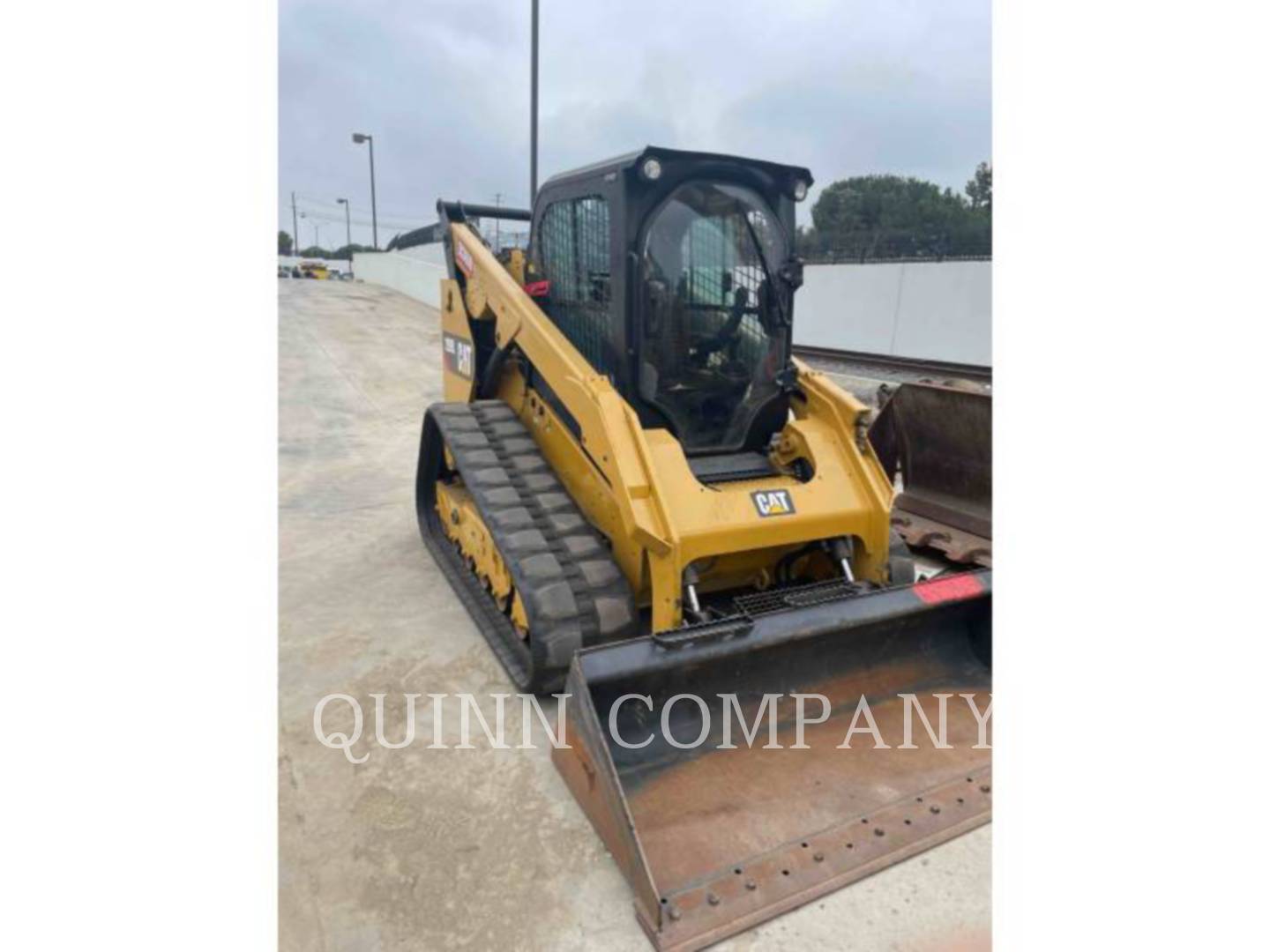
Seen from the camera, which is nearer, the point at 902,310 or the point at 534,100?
the point at 534,100

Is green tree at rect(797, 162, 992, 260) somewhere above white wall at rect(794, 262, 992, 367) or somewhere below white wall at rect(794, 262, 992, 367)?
above

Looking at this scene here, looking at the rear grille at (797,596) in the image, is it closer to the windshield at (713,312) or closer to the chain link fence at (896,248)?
the windshield at (713,312)

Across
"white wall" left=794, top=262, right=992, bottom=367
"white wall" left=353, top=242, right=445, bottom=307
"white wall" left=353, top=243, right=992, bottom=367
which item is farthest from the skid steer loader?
"white wall" left=353, top=242, right=445, bottom=307

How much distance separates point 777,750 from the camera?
3.00m

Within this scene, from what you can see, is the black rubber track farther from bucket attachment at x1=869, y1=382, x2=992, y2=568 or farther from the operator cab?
bucket attachment at x1=869, y1=382, x2=992, y2=568

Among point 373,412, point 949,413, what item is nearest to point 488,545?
point 949,413

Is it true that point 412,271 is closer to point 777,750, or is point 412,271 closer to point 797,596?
point 797,596

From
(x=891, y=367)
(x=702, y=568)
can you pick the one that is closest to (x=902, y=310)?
(x=891, y=367)

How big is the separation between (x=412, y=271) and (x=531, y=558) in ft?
77.4

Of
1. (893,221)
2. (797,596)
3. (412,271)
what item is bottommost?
(797,596)

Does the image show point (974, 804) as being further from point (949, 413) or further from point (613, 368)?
point (949, 413)

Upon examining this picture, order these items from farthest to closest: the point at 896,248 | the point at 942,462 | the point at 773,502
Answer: the point at 896,248 < the point at 942,462 < the point at 773,502

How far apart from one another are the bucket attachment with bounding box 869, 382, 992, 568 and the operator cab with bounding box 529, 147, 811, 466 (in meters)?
1.90

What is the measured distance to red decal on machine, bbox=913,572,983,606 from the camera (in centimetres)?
338
